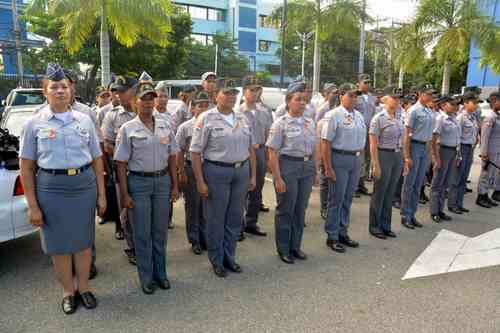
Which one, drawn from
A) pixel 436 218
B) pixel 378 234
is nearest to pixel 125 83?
pixel 378 234

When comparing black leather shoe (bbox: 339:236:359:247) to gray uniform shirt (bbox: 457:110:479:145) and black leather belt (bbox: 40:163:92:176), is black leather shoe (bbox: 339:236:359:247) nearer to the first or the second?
gray uniform shirt (bbox: 457:110:479:145)

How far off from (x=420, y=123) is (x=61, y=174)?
4149mm

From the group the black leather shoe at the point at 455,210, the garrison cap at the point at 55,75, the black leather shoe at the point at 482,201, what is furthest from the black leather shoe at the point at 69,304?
the black leather shoe at the point at 482,201

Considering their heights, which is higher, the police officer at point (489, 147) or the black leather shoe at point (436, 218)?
the police officer at point (489, 147)

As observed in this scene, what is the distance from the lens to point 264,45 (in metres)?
52.4

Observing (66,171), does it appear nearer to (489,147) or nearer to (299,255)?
(299,255)

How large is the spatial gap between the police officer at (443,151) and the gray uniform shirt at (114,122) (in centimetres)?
399

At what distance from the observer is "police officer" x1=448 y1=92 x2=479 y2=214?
20.2ft

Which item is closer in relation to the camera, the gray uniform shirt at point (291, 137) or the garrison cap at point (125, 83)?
the garrison cap at point (125, 83)

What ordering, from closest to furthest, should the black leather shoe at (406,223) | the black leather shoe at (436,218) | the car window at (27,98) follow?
the black leather shoe at (406,223) < the black leather shoe at (436,218) < the car window at (27,98)

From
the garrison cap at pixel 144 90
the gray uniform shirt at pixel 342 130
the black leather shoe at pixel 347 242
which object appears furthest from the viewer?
the black leather shoe at pixel 347 242

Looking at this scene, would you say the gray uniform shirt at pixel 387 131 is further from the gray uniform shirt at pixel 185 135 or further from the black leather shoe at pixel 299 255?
the gray uniform shirt at pixel 185 135

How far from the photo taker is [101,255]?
4422 mm

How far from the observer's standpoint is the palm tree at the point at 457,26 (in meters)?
14.4
